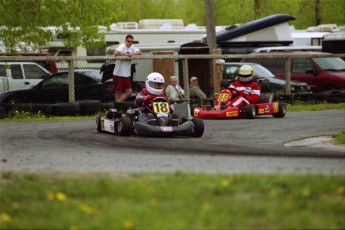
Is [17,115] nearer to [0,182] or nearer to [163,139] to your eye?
[163,139]

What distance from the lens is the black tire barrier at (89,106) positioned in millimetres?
22547

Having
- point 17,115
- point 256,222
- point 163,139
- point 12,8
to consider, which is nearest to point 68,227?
point 256,222

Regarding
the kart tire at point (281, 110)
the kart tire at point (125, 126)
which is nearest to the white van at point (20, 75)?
the kart tire at point (281, 110)

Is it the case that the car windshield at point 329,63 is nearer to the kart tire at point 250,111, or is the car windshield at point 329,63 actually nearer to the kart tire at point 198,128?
the kart tire at point 250,111

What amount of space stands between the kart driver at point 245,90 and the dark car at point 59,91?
3.59 metres

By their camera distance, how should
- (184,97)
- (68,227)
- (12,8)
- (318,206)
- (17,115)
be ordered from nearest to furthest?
(68,227), (318,206), (17,115), (184,97), (12,8)

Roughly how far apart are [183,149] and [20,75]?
A: 460 inches

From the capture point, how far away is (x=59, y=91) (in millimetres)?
23156

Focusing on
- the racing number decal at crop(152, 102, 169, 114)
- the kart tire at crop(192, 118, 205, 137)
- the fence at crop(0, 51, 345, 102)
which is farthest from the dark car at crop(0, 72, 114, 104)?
the kart tire at crop(192, 118, 205, 137)

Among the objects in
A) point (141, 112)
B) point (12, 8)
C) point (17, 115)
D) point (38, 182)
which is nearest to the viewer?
point (38, 182)

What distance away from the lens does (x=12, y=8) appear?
2680cm

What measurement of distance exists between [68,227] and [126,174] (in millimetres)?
2396

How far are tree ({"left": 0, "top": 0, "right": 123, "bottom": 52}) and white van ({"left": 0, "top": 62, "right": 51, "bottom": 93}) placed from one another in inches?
43.5

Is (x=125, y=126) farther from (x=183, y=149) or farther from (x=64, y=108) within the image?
(x=64, y=108)
